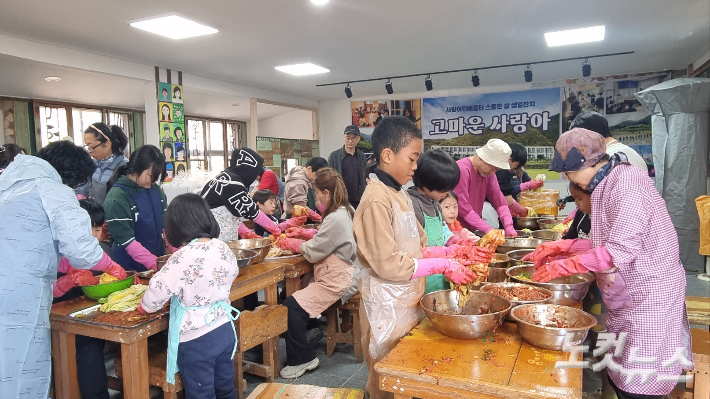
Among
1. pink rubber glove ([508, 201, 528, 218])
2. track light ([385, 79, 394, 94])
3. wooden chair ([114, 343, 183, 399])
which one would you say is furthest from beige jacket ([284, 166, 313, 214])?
wooden chair ([114, 343, 183, 399])

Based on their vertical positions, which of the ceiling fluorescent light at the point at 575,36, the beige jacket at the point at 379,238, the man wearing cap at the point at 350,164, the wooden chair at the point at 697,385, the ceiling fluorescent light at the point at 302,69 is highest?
the ceiling fluorescent light at the point at 302,69

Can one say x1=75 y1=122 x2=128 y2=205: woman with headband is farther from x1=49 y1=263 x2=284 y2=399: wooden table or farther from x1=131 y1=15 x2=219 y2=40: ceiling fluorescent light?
x1=131 y1=15 x2=219 y2=40: ceiling fluorescent light

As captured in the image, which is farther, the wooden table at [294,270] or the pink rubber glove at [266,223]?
the pink rubber glove at [266,223]

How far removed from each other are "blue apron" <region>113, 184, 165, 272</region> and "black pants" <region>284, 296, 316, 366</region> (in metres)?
1.19

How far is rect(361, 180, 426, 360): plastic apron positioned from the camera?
2.13 meters

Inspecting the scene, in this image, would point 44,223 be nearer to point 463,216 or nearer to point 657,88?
Answer: point 463,216

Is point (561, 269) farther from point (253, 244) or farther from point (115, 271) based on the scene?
point (253, 244)

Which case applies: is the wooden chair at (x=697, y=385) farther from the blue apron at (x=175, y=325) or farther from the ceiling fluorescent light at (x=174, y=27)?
the ceiling fluorescent light at (x=174, y=27)

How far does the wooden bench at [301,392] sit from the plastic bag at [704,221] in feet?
18.4

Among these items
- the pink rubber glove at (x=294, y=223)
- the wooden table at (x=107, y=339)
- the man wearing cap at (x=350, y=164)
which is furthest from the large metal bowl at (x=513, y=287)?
the man wearing cap at (x=350, y=164)

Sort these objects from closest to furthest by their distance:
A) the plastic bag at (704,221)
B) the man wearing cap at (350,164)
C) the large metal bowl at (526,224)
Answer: the large metal bowl at (526,224) < the plastic bag at (704,221) < the man wearing cap at (350,164)

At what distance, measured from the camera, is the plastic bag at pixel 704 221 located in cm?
574

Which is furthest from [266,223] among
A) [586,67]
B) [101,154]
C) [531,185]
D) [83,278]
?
[586,67]

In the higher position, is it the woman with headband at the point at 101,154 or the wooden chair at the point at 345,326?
the woman with headband at the point at 101,154
